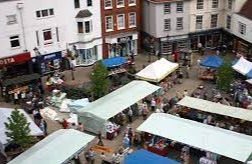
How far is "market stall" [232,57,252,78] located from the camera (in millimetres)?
43466

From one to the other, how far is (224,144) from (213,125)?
208 inches

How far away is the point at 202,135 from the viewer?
105ft

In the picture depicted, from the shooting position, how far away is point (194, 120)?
120 feet

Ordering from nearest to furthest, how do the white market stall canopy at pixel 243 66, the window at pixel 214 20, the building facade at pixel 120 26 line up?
the white market stall canopy at pixel 243 66 < the building facade at pixel 120 26 < the window at pixel 214 20

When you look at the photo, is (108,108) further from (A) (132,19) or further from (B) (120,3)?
(A) (132,19)

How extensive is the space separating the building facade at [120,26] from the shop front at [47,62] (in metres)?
5.48

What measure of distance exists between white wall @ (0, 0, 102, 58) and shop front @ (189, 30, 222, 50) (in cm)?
1095

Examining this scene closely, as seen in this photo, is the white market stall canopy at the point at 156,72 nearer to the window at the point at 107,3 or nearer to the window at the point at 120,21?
the window at the point at 120,21

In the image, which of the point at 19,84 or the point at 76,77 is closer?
the point at 19,84

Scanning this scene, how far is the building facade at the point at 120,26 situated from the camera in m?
49.4

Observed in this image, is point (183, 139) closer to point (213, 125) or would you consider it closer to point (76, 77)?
point (213, 125)

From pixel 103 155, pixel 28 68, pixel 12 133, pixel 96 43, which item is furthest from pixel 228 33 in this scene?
pixel 12 133

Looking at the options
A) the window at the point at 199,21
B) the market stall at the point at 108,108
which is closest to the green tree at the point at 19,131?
the market stall at the point at 108,108

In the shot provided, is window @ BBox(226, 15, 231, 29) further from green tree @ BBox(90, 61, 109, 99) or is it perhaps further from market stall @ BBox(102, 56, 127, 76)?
green tree @ BBox(90, 61, 109, 99)
